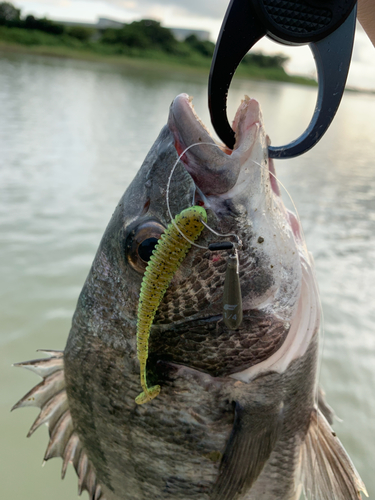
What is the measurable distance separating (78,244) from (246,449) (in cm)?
375

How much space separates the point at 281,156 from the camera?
56.9 inches

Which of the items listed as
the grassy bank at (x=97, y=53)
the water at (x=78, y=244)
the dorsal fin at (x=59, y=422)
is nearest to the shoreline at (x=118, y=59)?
the grassy bank at (x=97, y=53)

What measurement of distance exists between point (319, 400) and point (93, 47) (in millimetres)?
47833

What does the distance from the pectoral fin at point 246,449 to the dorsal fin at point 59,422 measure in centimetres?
65

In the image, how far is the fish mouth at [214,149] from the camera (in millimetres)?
1326

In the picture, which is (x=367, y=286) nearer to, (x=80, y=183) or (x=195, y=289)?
(x=195, y=289)

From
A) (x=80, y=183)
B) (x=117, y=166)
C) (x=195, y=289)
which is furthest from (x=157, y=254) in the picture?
(x=117, y=166)

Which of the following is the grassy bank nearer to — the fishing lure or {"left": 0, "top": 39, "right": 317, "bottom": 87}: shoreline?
{"left": 0, "top": 39, "right": 317, "bottom": 87}: shoreline

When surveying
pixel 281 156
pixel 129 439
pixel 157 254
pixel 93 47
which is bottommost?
pixel 129 439

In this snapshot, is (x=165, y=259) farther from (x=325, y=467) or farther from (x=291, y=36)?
(x=325, y=467)

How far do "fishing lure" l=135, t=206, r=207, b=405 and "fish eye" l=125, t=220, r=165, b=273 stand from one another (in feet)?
0.21

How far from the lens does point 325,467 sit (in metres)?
1.74

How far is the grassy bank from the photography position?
3669 cm

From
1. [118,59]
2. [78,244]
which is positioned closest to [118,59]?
[118,59]
